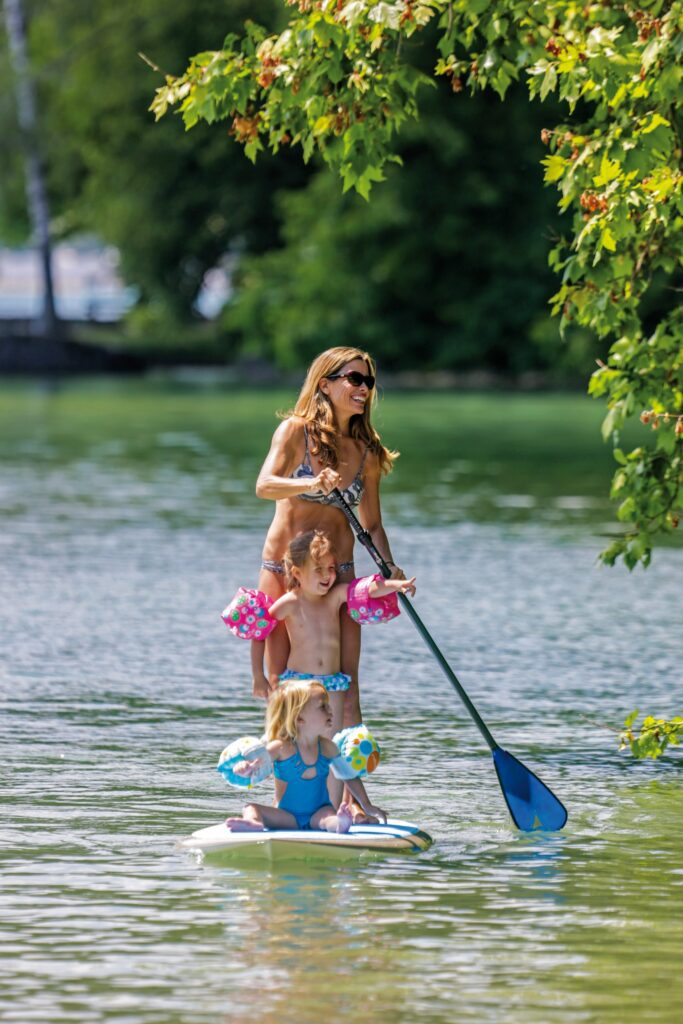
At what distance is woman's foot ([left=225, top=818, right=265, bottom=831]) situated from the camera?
814 cm

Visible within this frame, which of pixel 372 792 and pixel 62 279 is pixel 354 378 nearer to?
pixel 372 792

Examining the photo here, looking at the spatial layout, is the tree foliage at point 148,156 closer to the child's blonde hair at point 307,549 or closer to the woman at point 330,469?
the woman at point 330,469

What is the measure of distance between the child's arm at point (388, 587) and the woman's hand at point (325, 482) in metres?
0.36

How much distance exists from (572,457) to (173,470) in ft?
18.6

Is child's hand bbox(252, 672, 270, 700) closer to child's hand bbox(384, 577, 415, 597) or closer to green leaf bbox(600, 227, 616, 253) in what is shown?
child's hand bbox(384, 577, 415, 597)

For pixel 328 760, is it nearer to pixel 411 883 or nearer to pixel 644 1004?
pixel 411 883

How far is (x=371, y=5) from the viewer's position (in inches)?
357

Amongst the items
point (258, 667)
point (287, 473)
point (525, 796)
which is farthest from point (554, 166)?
point (525, 796)

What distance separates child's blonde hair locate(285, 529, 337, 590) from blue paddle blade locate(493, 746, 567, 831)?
101 cm

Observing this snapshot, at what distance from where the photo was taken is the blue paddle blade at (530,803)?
8.76 meters

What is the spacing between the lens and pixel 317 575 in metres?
8.42

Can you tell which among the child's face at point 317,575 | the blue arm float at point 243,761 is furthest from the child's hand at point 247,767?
the child's face at point 317,575

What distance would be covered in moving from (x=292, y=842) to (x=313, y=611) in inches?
33.6

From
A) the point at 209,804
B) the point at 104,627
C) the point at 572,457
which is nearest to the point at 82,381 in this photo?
the point at 572,457
